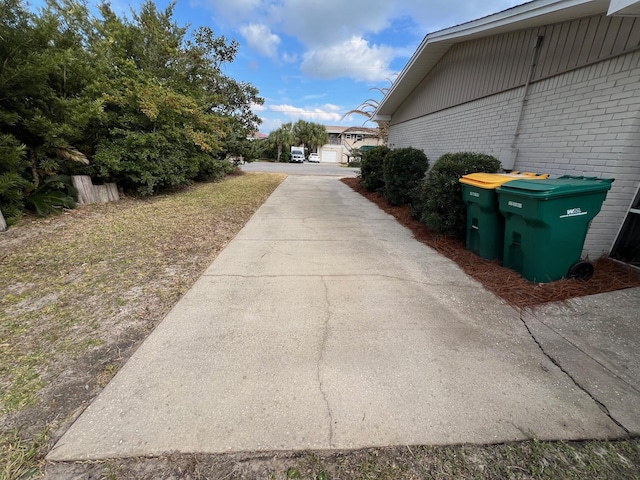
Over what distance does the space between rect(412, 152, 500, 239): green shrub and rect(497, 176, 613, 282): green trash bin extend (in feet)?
3.85

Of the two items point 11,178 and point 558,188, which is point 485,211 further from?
point 11,178

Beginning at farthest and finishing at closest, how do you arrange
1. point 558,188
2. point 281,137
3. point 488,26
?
1. point 281,137
2. point 488,26
3. point 558,188

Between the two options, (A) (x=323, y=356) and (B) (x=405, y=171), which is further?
(B) (x=405, y=171)

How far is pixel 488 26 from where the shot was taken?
5.18 metres

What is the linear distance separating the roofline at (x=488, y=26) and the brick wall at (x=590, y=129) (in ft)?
2.50

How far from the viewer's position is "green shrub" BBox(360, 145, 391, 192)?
1017 cm

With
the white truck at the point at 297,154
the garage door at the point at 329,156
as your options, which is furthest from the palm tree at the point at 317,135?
the white truck at the point at 297,154

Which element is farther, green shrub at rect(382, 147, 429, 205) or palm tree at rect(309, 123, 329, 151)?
palm tree at rect(309, 123, 329, 151)

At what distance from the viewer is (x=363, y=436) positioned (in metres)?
1.60

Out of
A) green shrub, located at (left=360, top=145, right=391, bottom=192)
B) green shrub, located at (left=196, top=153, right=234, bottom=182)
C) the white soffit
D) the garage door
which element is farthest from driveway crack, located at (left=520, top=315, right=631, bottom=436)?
the garage door

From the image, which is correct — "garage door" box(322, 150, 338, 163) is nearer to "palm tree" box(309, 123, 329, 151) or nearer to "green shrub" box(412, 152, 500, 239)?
"palm tree" box(309, 123, 329, 151)

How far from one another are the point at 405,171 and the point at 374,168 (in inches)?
117

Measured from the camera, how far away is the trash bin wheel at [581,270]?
10.9ft

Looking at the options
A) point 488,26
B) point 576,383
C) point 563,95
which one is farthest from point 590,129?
point 576,383
